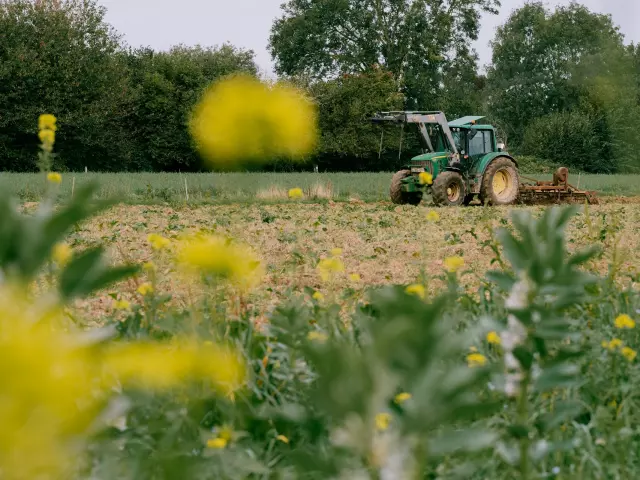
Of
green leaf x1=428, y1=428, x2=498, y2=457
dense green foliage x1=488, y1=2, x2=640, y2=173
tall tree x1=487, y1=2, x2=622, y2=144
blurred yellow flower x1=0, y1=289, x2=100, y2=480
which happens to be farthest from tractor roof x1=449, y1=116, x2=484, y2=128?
tall tree x1=487, y1=2, x2=622, y2=144

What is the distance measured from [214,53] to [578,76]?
24.2 meters

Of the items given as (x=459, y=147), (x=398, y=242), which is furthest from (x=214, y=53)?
(x=398, y=242)

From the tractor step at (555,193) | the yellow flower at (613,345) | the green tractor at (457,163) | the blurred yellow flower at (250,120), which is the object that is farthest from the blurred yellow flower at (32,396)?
the tractor step at (555,193)

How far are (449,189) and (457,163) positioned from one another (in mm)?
583

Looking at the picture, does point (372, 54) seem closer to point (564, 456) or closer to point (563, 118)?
point (563, 118)

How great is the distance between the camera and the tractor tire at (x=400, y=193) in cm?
1434

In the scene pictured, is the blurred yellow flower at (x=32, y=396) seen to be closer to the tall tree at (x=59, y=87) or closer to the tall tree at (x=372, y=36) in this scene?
the tall tree at (x=59, y=87)

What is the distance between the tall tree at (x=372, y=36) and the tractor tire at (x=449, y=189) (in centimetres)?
2501

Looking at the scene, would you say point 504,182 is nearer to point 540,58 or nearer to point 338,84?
point 338,84

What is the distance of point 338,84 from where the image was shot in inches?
1406

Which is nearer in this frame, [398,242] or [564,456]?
[564,456]

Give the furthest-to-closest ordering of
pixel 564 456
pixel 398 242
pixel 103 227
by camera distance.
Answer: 1. pixel 103 227
2. pixel 398 242
3. pixel 564 456

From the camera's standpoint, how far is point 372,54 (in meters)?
38.9

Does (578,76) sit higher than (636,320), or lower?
higher
